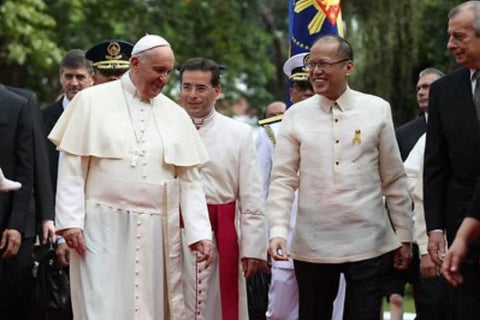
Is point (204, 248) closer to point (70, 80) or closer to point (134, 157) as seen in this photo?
point (134, 157)

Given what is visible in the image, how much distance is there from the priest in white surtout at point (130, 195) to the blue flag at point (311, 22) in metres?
3.43

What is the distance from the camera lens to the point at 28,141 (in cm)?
1062

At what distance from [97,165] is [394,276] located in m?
2.54

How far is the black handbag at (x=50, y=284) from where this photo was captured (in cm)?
1163

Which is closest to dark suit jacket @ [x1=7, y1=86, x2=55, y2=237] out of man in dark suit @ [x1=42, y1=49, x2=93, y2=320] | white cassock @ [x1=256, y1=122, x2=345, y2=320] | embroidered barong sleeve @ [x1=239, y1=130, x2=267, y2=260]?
embroidered barong sleeve @ [x1=239, y1=130, x2=267, y2=260]

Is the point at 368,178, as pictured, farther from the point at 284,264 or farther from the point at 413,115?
the point at 413,115

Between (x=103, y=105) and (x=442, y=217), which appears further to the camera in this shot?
(x=103, y=105)

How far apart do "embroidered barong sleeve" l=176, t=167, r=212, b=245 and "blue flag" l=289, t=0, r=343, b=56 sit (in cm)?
348

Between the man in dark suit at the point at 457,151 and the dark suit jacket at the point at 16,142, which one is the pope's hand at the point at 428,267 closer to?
the man in dark suit at the point at 457,151

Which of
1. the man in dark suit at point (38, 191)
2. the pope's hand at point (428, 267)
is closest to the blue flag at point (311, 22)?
the man in dark suit at point (38, 191)

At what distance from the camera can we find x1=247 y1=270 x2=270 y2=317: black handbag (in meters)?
11.8

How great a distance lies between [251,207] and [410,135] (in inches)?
93.3

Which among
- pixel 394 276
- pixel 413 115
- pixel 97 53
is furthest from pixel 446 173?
pixel 413 115

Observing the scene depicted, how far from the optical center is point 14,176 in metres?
10.6
